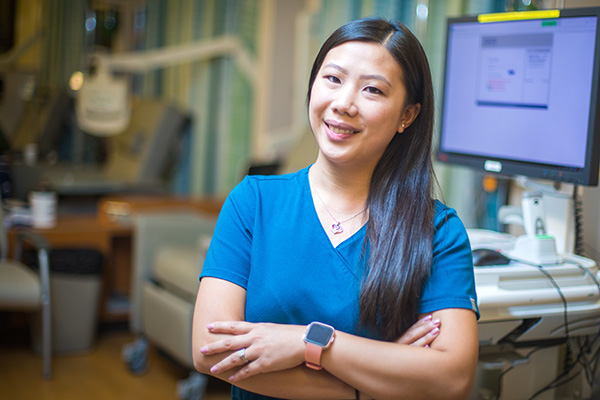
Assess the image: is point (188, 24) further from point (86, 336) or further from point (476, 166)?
point (476, 166)

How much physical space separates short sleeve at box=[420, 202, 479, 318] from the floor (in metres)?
1.83

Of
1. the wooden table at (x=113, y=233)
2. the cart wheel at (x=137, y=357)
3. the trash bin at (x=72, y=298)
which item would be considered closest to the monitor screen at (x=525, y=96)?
the cart wheel at (x=137, y=357)

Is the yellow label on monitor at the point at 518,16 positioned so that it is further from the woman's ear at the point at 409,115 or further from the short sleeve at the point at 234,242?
the short sleeve at the point at 234,242

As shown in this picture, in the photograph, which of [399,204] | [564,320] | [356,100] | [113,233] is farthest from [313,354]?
[113,233]

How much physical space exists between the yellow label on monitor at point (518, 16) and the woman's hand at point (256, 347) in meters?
1.04

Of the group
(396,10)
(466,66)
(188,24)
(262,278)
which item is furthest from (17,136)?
(262,278)

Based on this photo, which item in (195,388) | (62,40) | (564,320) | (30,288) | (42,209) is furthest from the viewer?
(62,40)

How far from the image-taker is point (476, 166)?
1.92 m

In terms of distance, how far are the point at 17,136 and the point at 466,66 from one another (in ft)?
8.75

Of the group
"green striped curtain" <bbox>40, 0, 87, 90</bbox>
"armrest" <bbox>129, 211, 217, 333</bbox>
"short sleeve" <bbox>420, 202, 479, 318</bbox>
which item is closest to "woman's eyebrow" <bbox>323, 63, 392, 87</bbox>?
"short sleeve" <bbox>420, 202, 479, 318</bbox>

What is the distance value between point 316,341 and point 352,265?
175mm

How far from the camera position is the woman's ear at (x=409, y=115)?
131 centimetres

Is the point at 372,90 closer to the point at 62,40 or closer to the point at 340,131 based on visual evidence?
the point at 340,131

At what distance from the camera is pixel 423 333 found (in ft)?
3.93
